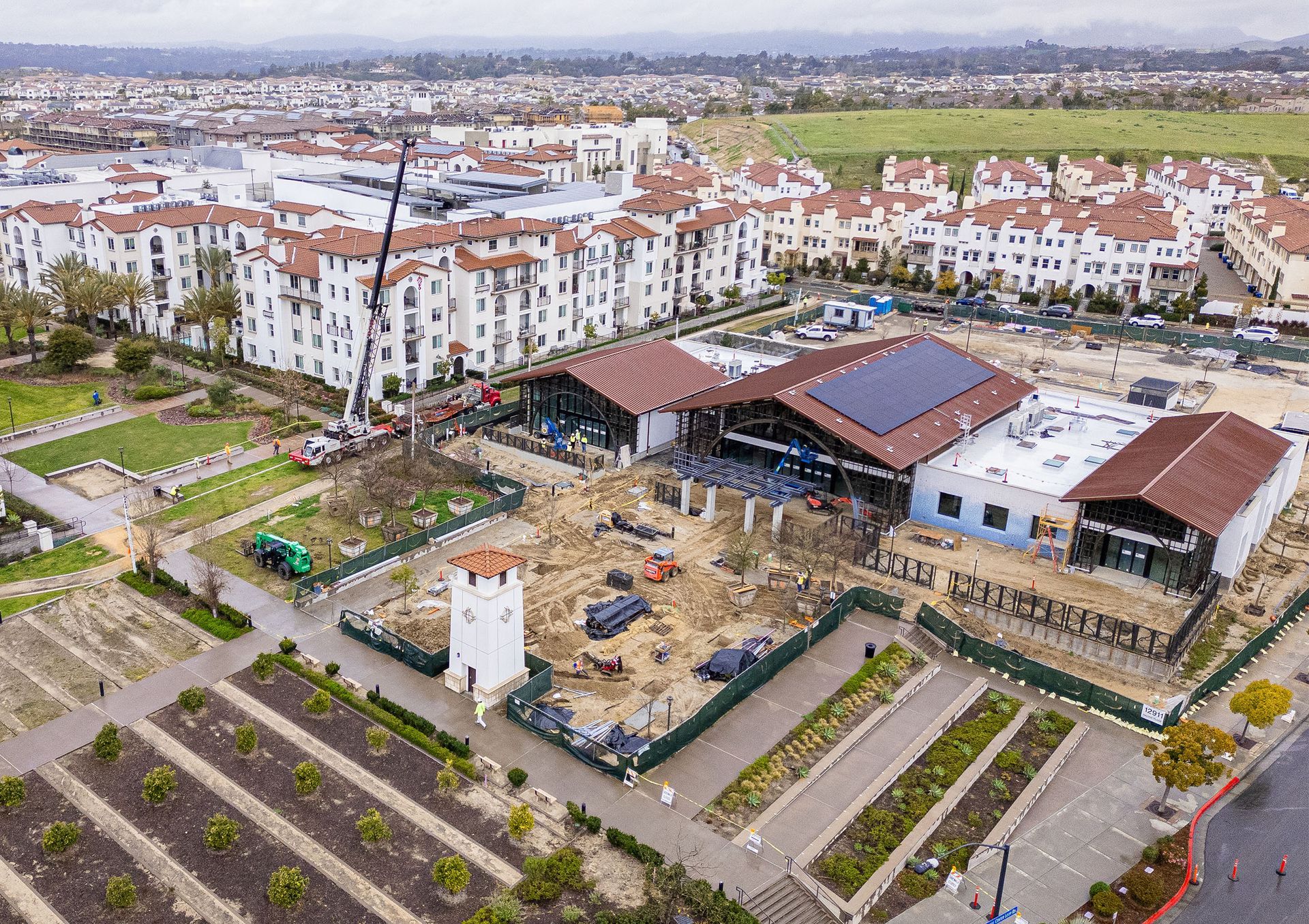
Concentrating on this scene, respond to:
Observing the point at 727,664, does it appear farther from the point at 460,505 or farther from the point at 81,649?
the point at 81,649

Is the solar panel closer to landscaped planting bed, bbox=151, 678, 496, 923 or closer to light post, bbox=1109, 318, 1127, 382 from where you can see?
light post, bbox=1109, 318, 1127, 382

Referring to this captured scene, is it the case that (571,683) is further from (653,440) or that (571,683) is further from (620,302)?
(620,302)

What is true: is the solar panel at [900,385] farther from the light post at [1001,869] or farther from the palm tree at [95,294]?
the palm tree at [95,294]

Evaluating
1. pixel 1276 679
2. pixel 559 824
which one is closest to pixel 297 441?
pixel 559 824

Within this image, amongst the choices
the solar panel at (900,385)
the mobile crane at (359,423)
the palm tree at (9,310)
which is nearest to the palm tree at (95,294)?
the palm tree at (9,310)

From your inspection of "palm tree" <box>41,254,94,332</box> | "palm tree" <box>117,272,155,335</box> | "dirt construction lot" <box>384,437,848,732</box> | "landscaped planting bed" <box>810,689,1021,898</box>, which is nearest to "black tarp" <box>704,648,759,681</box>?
"dirt construction lot" <box>384,437,848,732</box>

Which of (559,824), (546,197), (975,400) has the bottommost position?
(559,824)
